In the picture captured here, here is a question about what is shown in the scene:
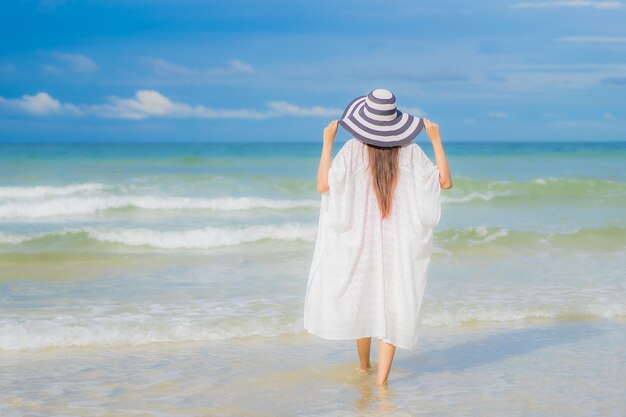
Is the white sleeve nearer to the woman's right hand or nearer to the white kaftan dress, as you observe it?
the white kaftan dress

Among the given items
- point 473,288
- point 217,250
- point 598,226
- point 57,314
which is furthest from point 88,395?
point 598,226

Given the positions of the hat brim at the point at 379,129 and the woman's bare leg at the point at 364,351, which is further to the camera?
the woman's bare leg at the point at 364,351

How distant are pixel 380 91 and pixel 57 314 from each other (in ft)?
13.9

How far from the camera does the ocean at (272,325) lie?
17.1 feet

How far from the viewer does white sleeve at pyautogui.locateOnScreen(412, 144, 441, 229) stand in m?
4.97

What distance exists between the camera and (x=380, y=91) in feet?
16.1

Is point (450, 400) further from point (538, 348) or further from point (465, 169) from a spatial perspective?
point (465, 169)

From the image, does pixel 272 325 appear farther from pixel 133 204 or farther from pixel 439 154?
pixel 133 204

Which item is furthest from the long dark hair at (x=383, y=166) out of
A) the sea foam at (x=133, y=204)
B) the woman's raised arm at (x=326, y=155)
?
the sea foam at (x=133, y=204)

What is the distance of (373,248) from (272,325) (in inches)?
92.1

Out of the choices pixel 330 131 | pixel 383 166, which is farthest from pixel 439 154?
pixel 330 131

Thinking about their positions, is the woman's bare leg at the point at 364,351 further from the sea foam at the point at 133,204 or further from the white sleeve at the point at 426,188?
the sea foam at the point at 133,204

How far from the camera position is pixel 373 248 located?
5047 millimetres

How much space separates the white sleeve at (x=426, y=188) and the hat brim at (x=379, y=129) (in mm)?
146
